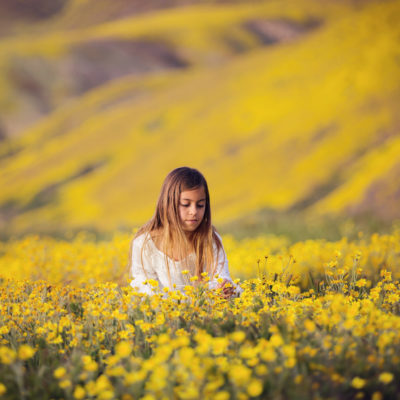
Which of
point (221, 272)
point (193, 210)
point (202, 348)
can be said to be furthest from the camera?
point (221, 272)

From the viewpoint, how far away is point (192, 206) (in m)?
3.53

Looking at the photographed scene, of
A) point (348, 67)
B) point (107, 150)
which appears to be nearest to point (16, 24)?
point (107, 150)

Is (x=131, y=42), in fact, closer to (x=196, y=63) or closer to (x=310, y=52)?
(x=196, y=63)

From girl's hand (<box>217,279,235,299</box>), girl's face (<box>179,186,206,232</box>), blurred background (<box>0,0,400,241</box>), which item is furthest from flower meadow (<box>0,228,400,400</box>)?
blurred background (<box>0,0,400,241</box>)

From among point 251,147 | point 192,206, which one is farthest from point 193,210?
point 251,147

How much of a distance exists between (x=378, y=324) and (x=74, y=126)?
114 ft

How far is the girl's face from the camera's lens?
139 inches

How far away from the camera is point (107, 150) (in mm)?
26062

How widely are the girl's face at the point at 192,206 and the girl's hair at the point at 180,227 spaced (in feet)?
0.11

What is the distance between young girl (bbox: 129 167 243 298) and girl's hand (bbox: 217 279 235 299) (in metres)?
0.14

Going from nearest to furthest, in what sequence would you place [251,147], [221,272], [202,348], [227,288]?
[202,348] → [227,288] → [221,272] → [251,147]

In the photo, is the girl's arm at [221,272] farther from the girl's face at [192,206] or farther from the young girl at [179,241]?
the girl's face at [192,206]

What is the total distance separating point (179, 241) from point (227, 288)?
51 centimetres

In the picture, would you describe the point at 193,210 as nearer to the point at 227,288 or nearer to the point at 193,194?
the point at 193,194
